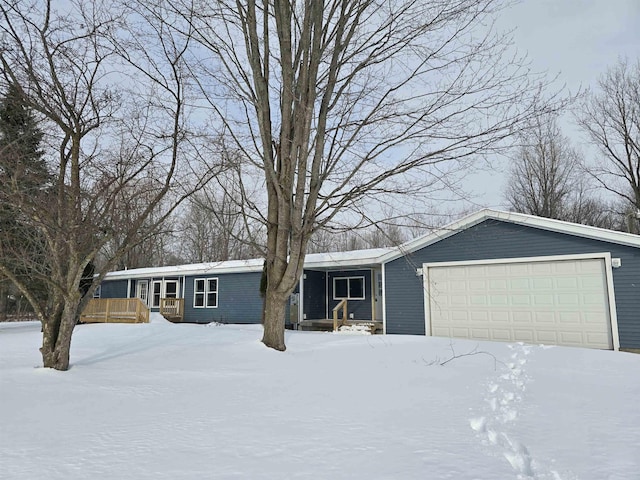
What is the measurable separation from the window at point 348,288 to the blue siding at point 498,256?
2935mm

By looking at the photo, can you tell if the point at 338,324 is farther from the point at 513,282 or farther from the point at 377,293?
the point at 513,282

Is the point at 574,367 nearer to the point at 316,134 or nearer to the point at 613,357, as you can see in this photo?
the point at 613,357

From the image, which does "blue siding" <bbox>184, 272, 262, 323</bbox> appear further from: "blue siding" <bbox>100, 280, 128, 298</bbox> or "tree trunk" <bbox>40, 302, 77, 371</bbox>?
"tree trunk" <bbox>40, 302, 77, 371</bbox>

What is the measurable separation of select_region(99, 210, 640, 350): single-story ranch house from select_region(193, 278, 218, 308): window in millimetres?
5222

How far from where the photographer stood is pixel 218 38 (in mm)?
7574

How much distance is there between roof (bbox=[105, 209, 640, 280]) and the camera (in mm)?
9244

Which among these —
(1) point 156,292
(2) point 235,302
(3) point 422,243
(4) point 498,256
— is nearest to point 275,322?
(3) point 422,243

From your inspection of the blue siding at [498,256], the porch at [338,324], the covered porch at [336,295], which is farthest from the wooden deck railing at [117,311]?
the blue siding at [498,256]

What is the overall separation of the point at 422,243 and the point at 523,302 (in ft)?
9.71

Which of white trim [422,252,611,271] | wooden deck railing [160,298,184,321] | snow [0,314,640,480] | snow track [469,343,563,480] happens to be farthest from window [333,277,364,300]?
snow track [469,343,563,480]

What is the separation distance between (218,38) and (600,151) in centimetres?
2127

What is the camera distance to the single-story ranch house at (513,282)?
913cm

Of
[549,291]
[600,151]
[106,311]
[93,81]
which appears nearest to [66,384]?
[93,81]

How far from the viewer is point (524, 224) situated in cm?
1029
